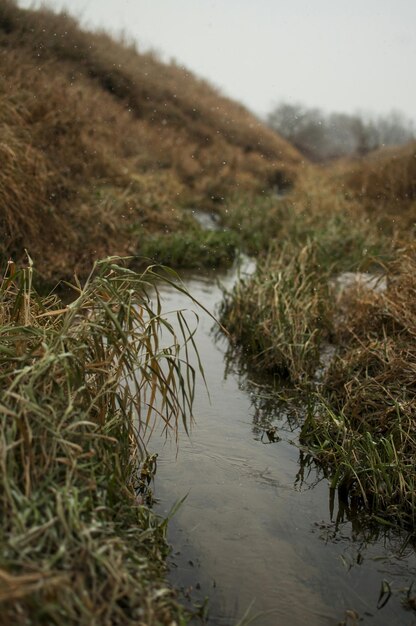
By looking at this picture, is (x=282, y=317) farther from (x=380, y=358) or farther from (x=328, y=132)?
(x=328, y=132)

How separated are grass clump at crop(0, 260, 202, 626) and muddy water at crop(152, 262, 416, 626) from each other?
323 mm

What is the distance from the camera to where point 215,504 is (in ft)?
12.8

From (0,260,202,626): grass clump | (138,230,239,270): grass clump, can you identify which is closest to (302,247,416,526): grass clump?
(0,260,202,626): grass clump

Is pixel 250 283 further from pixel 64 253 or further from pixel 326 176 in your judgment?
pixel 326 176

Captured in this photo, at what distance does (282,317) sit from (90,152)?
6.03 metres

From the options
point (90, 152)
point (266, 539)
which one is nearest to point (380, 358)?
point (266, 539)

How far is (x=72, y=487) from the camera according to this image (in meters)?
2.51

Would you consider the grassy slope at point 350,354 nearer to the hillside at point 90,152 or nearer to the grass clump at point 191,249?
the grass clump at point 191,249

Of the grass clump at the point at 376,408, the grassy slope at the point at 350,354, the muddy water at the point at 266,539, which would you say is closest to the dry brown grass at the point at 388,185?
the grassy slope at the point at 350,354

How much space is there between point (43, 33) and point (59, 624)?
41.0 ft

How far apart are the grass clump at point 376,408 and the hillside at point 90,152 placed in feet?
12.5

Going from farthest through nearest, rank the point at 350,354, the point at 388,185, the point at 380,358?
the point at 388,185 → the point at 350,354 → the point at 380,358

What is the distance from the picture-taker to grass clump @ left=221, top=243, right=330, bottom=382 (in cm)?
603

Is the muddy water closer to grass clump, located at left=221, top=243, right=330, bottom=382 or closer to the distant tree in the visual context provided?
grass clump, located at left=221, top=243, right=330, bottom=382
